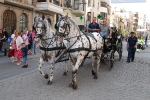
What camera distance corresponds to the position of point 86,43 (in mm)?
7090

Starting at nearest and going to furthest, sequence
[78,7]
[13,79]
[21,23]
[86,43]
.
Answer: [86,43] < [13,79] < [21,23] < [78,7]

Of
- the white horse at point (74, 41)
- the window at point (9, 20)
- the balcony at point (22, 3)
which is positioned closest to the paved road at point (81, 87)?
the white horse at point (74, 41)

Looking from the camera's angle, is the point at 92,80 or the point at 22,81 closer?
the point at 22,81

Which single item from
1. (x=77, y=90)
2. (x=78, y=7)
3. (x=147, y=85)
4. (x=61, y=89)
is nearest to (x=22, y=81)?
(x=61, y=89)

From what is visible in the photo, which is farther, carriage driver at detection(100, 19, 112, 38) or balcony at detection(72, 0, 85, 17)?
balcony at detection(72, 0, 85, 17)

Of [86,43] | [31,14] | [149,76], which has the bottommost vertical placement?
[149,76]

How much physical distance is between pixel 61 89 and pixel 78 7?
3019 cm

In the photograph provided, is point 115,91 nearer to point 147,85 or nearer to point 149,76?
point 147,85

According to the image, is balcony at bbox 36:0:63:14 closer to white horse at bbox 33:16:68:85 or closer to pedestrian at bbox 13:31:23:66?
pedestrian at bbox 13:31:23:66

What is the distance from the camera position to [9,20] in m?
21.3

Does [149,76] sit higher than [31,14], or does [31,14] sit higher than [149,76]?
[31,14]

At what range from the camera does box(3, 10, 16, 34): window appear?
68.0 ft

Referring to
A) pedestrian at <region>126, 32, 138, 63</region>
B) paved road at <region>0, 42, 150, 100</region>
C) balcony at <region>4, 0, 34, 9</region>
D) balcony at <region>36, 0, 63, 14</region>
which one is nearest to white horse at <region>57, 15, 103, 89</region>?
paved road at <region>0, 42, 150, 100</region>

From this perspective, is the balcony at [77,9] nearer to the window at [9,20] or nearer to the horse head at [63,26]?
the window at [9,20]
